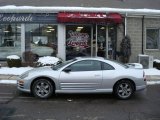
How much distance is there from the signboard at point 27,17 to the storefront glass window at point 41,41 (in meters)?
0.62

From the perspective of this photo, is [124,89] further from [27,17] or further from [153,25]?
[153,25]

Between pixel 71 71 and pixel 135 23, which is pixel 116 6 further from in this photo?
pixel 71 71

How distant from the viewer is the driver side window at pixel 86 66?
447 inches

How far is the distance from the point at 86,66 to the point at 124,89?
1410 mm

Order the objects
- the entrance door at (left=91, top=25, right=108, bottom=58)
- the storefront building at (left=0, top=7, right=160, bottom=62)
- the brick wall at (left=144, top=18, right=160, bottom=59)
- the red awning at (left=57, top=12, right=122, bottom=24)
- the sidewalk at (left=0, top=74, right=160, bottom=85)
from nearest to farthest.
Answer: the sidewalk at (left=0, top=74, right=160, bottom=85) < the red awning at (left=57, top=12, right=122, bottom=24) < the storefront building at (left=0, top=7, right=160, bottom=62) < the entrance door at (left=91, top=25, right=108, bottom=58) < the brick wall at (left=144, top=18, right=160, bottom=59)

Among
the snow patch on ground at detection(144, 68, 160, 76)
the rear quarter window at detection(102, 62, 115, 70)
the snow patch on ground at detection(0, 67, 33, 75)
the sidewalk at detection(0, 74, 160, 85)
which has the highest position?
the rear quarter window at detection(102, 62, 115, 70)

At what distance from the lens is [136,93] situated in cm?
1239

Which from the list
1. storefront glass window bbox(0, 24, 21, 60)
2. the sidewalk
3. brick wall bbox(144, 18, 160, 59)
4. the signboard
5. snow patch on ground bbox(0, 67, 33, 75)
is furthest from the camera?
brick wall bbox(144, 18, 160, 59)

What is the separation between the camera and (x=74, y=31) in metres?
20.4

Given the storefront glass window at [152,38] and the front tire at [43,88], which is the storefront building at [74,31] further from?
the front tire at [43,88]

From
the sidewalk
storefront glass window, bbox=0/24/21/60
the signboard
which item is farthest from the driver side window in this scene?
storefront glass window, bbox=0/24/21/60

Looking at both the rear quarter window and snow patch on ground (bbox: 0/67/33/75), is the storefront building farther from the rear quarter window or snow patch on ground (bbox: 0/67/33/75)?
the rear quarter window

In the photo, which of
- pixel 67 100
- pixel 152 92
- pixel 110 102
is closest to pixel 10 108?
pixel 67 100

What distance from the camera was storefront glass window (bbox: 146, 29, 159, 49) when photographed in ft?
70.0
